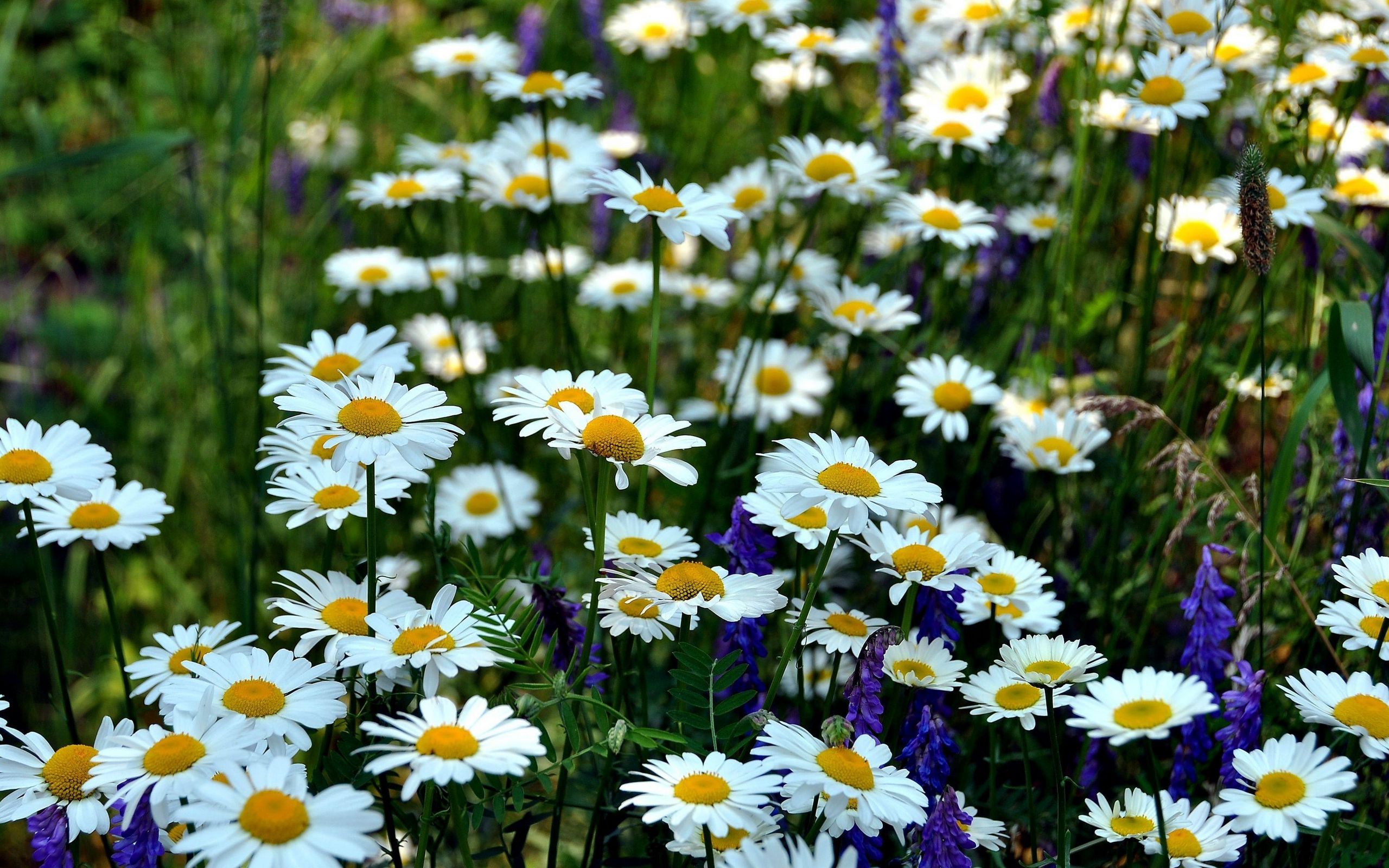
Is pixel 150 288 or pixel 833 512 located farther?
pixel 150 288

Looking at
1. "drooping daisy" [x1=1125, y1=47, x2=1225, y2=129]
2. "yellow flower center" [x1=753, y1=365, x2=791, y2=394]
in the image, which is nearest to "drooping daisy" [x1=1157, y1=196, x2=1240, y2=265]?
"drooping daisy" [x1=1125, y1=47, x2=1225, y2=129]

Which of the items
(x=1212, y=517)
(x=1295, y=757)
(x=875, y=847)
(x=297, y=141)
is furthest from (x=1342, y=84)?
(x=297, y=141)

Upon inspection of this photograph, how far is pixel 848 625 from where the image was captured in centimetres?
140

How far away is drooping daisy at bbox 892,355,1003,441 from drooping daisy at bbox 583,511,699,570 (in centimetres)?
63

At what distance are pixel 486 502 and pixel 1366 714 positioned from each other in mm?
1626

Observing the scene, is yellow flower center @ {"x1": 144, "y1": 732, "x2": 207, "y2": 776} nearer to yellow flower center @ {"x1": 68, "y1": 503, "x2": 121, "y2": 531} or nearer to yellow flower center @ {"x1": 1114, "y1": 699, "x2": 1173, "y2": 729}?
yellow flower center @ {"x1": 68, "y1": 503, "x2": 121, "y2": 531}

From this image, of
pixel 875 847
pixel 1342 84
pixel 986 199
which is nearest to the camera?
pixel 875 847

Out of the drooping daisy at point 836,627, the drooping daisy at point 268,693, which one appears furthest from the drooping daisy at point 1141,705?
the drooping daisy at point 268,693

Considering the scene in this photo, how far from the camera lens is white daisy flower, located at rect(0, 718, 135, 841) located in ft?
3.85

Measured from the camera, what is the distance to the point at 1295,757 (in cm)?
121

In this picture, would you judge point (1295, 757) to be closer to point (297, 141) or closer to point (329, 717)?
point (329, 717)

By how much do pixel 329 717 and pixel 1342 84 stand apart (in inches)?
86.1

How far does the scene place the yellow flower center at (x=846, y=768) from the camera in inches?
44.7

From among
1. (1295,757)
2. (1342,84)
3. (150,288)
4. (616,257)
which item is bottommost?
(150,288)
